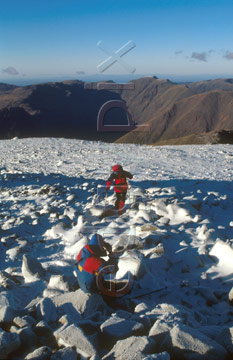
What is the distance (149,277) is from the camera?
5672mm

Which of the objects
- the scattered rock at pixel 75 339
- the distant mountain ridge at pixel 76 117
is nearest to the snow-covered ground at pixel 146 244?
the scattered rock at pixel 75 339

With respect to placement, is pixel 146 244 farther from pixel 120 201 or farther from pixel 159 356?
pixel 159 356

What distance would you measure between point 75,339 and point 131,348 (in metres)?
0.62

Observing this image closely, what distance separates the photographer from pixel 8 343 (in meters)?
3.39

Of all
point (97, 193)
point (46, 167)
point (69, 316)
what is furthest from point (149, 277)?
point (46, 167)

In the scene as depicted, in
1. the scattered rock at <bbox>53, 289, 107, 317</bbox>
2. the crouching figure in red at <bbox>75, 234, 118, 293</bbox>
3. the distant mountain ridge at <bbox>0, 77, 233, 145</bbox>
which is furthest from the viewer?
the distant mountain ridge at <bbox>0, 77, 233, 145</bbox>

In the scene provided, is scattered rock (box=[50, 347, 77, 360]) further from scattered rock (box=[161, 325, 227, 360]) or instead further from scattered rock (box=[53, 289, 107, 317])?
scattered rock (box=[53, 289, 107, 317])

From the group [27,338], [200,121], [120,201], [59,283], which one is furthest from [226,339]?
[200,121]

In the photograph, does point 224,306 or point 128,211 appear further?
Result: point 128,211

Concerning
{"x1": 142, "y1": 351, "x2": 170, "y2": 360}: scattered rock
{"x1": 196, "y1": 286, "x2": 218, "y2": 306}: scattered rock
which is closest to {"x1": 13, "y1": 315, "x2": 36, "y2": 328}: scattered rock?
{"x1": 142, "y1": 351, "x2": 170, "y2": 360}: scattered rock

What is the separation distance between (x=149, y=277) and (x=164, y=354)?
2.55 metres

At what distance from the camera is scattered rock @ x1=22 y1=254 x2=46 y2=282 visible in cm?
614

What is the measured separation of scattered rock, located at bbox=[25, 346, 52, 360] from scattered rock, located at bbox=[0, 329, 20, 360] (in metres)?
0.21

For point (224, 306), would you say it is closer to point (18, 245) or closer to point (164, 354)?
point (164, 354)
